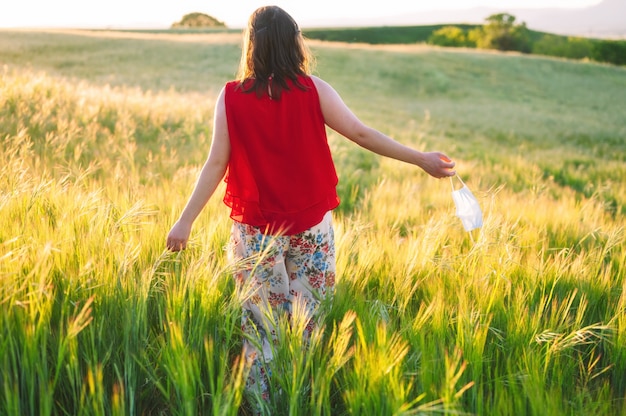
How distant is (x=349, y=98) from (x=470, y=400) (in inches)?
856

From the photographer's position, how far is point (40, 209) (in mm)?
2346

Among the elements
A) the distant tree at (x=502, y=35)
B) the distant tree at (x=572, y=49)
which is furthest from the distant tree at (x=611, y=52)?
the distant tree at (x=502, y=35)

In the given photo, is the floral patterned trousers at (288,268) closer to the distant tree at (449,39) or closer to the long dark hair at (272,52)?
the long dark hair at (272,52)

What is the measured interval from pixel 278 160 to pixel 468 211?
2.72ft

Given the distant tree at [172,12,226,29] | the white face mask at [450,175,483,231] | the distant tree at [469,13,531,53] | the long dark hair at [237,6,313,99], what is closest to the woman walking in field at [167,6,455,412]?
the long dark hair at [237,6,313,99]

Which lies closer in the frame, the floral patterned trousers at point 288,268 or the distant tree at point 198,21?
the floral patterned trousers at point 288,268

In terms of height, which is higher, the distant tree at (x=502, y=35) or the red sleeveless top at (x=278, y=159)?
the distant tree at (x=502, y=35)

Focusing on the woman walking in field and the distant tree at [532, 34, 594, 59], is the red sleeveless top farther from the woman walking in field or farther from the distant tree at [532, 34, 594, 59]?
the distant tree at [532, 34, 594, 59]

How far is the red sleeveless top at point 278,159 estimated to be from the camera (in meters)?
2.18

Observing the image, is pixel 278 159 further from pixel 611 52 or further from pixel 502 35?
pixel 502 35

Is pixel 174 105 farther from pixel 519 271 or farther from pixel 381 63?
pixel 381 63

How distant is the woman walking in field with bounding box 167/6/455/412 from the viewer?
2.17 meters

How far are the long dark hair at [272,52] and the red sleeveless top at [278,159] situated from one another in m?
0.03

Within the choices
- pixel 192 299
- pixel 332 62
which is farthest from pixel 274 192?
pixel 332 62
